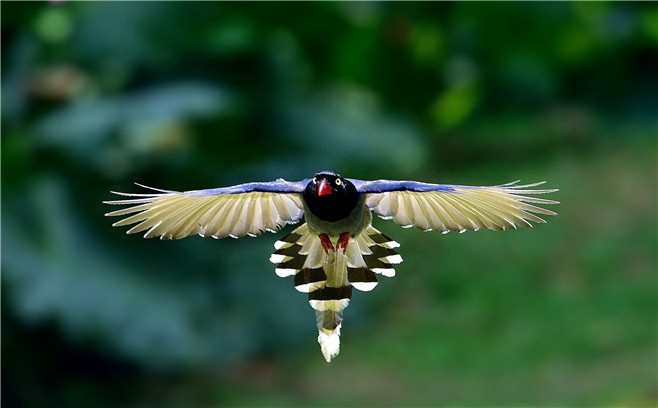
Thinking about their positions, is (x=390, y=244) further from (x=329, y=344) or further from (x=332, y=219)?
Answer: (x=329, y=344)

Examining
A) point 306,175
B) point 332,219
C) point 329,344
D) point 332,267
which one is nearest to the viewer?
point 329,344

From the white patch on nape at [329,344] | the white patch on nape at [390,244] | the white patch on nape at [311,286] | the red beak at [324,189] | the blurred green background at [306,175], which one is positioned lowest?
the white patch on nape at [329,344]

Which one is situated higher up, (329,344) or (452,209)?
(452,209)

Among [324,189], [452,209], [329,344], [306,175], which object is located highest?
[306,175]

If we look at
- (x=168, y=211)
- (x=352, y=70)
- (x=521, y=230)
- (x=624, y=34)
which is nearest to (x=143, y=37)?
(x=352, y=70)

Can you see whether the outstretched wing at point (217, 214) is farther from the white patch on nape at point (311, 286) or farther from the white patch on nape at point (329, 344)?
the white patch on nape at point (329, 344)

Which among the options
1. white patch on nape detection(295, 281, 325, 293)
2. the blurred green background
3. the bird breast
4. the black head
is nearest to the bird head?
the black head

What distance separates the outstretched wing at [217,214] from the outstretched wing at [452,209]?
0.18m

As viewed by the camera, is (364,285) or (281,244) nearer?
(364,285)

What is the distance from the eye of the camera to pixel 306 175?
458 cm

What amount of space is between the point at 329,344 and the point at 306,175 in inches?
114

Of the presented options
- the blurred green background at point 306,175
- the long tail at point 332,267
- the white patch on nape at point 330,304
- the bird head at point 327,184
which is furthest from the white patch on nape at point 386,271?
the blurred green background at point 306,175

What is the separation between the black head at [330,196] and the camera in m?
1.75

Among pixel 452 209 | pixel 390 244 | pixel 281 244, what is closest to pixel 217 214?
pixel 281 244
